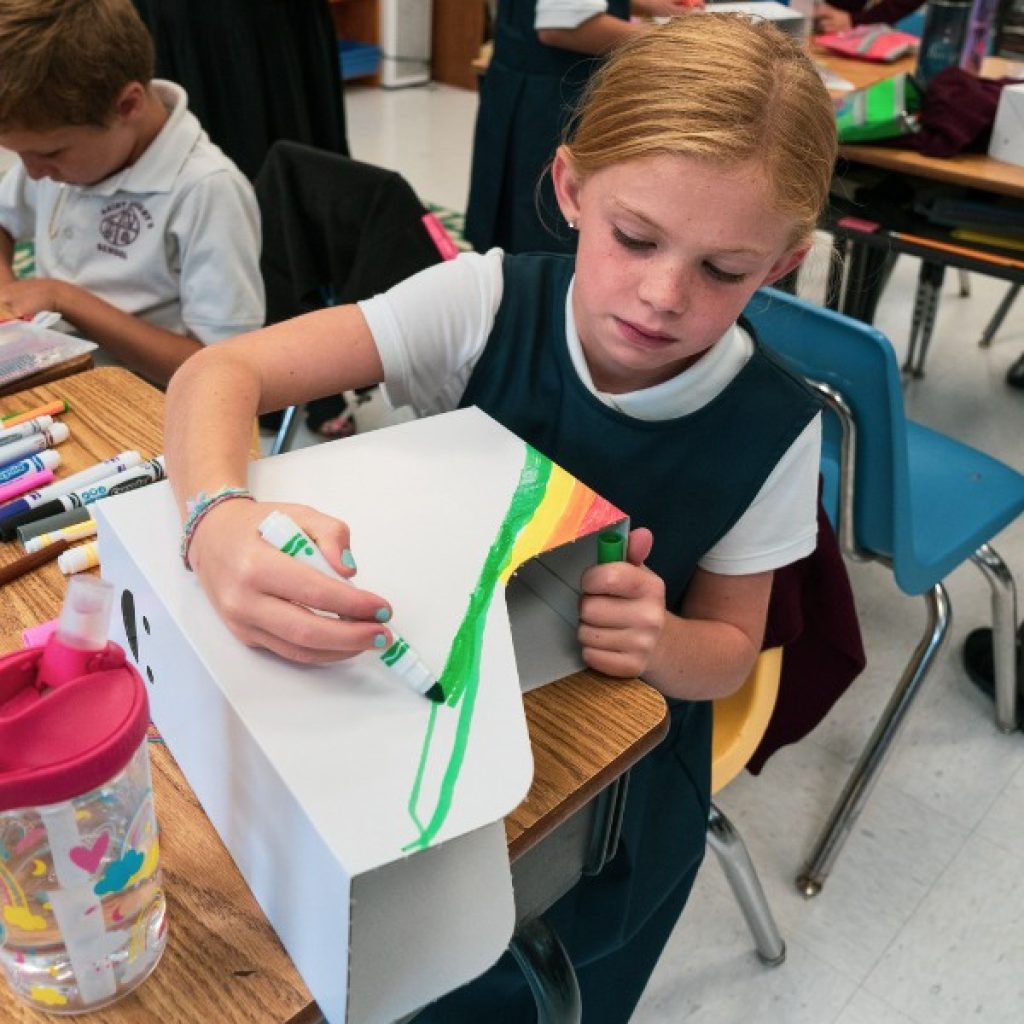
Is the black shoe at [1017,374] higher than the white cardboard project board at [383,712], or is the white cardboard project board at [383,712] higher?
the white cardboard project board at [383,712]

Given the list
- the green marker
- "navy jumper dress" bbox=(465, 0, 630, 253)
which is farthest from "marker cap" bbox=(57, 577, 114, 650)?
"navy jumper dress" bbox=(465, 0, 630, 253)

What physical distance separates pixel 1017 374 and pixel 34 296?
233cm

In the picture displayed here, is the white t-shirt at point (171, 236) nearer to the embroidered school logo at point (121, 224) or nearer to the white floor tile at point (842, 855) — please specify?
the embroidered school logo at point (121, 224)

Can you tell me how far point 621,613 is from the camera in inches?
25.2

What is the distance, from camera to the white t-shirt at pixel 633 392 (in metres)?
0.85

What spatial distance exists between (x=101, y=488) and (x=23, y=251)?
2.46 metres


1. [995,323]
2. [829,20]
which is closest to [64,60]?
[829,20]

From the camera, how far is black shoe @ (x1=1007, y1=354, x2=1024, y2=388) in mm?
2666

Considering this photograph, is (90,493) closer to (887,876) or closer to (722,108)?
(722,108)

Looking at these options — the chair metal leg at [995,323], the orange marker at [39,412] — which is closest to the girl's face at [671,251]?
the orange marker at [39,412]

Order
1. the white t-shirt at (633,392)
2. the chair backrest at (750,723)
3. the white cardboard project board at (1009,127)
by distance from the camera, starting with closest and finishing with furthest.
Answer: the white t-shirt at (633,392) → the chair backrest at (750,723) → the white cardboard project board at (1009,127)

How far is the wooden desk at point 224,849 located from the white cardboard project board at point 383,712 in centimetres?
1

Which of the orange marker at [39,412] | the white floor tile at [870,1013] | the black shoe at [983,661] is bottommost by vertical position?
the white floor tile at [870,1013]

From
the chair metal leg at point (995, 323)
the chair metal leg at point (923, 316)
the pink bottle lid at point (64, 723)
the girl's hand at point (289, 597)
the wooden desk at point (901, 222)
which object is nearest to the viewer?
the pink bottle lid at point (64, 723)
